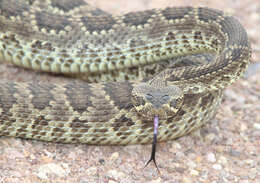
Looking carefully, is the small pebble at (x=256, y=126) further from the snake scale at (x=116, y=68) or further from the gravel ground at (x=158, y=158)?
the snake scale at (x=116, y=68)

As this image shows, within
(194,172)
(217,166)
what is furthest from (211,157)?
(194,172)

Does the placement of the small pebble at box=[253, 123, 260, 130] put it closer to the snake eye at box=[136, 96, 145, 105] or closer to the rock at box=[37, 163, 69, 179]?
the snake eye at box=[136, 96, 145, 105]

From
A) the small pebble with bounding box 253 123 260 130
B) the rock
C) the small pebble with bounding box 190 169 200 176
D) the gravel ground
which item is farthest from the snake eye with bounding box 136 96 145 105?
the small pebble with bounding box 253 123 260 130

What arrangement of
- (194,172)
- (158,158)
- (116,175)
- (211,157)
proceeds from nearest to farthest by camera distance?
(116,175) < (194,172) < (158,158) < (211,157)

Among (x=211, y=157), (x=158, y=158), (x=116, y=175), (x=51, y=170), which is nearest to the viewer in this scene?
(x=51, y=170)

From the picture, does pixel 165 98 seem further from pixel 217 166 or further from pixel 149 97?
pixel 217 166

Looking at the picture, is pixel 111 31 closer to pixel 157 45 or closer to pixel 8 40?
pixel 157 45
